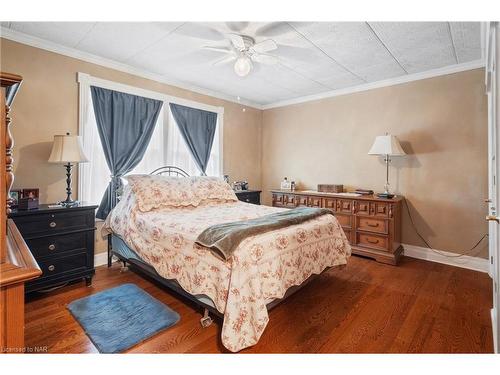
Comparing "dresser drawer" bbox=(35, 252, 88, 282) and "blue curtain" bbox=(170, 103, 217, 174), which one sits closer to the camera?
"dresser drawer" bbox=(35, 252, 88, 282)

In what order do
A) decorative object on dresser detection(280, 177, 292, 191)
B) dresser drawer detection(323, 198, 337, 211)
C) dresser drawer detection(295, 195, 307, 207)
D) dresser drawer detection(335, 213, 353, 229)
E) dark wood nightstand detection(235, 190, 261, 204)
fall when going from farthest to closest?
1. decorative object on dresser detection(280, 177, 292, 191)
2. dark wood nightstand detection(235, 190, 261, 204)
3. dresser drawer detection(295, 195, 307, 207)
4. dresser drawer detection(323, 198, 337, 211)
5. dresser drawer detection(335, 213, 353, 229)

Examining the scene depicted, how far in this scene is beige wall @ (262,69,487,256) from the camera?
10.6 ft

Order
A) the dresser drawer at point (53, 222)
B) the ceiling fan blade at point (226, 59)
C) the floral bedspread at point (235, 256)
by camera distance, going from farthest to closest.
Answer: the ceiling fan blade at point (226, 59) < the dresser drawer at point (53, 222) < the floral bedspread at point (235, 256)

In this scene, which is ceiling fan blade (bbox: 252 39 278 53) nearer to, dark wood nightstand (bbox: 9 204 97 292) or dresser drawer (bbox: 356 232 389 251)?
dark wood nightstand (bbox: 9 204 97 292)

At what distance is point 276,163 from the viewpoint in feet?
17.3

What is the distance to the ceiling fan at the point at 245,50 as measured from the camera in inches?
97.3

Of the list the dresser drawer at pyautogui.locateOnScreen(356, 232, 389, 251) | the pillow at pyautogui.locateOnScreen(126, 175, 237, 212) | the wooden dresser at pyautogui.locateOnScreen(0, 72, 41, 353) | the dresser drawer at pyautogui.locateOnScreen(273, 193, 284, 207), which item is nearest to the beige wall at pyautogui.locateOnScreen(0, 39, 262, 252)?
the pillow at pyautogui.locateOnScreen(126, 175, 237, 212)

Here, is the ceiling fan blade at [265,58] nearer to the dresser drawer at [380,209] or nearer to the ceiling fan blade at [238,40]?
the ceiling fan blade at [238,40]

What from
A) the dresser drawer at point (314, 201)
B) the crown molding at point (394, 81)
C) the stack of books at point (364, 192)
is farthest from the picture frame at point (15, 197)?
the crown molding at point (394, 81)

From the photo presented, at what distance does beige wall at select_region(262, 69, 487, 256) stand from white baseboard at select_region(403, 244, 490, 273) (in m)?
0.08

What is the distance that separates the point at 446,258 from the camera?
135 inches

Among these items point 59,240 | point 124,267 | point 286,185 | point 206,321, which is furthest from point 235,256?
point 286,185

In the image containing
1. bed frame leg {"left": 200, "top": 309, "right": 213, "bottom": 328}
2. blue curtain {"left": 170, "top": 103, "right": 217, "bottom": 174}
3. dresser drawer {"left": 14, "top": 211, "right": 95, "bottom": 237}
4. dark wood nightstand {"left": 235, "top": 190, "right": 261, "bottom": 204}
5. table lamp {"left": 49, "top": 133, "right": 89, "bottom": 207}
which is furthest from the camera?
dark wood nightstand {"left": 235, "top": 190, "right": 261, "bottom": 204}
